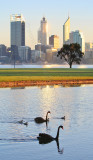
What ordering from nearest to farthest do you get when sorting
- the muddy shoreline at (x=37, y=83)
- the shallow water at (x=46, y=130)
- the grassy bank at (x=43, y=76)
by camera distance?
the shallow water at (x=46, y=130), the muddy shoreline at (x=37, y=83), the grassy bank at (x=43, y=76)

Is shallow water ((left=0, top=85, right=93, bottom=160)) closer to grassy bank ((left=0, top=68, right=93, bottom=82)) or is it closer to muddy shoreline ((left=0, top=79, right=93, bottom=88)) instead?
muddy shoreline ((left=0, top=79, right=93, bottom=88))

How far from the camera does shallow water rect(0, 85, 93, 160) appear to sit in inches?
877

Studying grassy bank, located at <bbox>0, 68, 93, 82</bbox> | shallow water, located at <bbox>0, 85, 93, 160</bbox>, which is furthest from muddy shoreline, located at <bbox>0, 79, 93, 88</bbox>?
shallow water, located at <bbox>0, 85, 93, 160</bbox>

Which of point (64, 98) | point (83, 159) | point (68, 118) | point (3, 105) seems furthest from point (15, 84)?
point (83, 159)

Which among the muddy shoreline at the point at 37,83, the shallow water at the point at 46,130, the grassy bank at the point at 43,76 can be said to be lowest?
the grassy bank at the point at 43,76

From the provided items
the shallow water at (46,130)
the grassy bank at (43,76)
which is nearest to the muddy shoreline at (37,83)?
the grassy bank at (43,76)

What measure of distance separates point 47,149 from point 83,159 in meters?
2.72

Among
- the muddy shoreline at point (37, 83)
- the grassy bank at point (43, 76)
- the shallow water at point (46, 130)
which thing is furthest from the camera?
the grassy bank at point (43, 76)

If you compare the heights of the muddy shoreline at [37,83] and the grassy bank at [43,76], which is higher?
the muddy shoreline at [37,83]

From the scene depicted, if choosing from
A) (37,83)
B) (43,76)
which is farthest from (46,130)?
(43,76)

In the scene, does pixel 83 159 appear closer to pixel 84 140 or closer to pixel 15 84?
pixel 84 140

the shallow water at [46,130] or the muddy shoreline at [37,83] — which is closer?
the shallow water at [46,130]

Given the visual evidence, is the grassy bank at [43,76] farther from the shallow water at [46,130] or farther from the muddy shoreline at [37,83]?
the shallow water at [46,130]

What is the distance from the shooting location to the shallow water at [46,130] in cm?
2228
